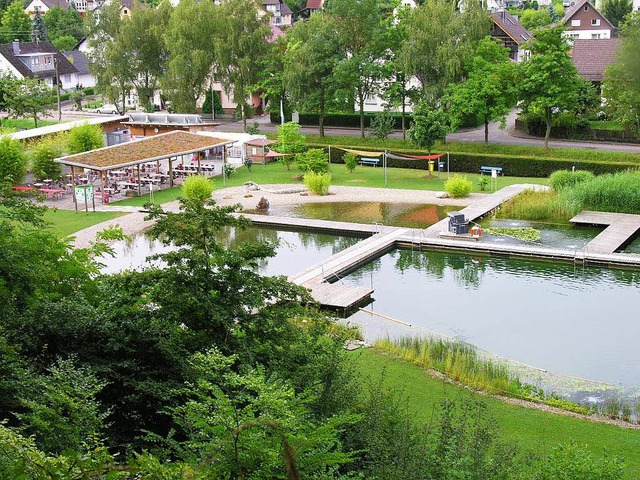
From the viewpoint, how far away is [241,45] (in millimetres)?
42594

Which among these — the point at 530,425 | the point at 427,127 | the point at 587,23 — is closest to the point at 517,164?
the point at 427,127

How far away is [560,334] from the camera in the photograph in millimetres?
16797

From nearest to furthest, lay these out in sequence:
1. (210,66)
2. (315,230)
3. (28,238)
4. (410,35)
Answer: (28,238) → (315,230) → (410,35) → (210,66)

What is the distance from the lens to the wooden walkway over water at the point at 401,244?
63.4ft

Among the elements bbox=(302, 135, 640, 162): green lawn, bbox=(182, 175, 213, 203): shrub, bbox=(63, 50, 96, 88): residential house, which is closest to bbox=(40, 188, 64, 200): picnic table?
bbox=(182, 175, 213, 203): shrub

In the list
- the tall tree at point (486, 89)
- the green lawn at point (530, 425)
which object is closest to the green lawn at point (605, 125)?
the tall tree at point (486, 89)

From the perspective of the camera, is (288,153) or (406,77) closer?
(288,153)

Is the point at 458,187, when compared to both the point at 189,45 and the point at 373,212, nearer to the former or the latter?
the point at 373,212

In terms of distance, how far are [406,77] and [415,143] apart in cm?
674

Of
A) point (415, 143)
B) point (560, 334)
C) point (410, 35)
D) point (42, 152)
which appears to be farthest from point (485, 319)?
point (410, 35)

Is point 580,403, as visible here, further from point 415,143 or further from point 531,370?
point 415,143

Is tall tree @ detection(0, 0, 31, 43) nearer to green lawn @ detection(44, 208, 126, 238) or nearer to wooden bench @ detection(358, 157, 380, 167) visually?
wooden bench @ detection(358, 157, 380, 167)

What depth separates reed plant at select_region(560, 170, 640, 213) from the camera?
85.3 ft

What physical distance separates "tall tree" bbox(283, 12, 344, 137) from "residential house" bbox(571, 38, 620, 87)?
13816 millimetres
